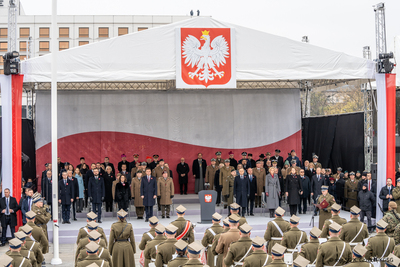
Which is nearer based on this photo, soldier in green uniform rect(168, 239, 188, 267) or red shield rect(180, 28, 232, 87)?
soldier in green uniform rect(168, 239, 188, 267)

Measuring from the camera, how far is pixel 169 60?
14.6m

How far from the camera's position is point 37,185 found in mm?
19984

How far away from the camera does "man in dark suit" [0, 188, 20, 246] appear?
540 inches

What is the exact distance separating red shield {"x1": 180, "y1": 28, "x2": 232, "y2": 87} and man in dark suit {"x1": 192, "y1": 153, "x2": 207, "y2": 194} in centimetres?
620

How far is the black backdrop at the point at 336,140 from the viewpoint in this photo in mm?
18353

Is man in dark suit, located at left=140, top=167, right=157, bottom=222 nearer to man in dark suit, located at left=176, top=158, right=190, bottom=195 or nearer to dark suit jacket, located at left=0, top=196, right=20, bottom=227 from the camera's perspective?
dark suit jacket, located at left=0, top=196, right=20, bottom=227

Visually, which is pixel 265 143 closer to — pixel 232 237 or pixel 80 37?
pixel 232 237

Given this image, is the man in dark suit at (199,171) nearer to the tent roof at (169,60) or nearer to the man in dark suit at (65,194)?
the man in dark suit at (65,194)

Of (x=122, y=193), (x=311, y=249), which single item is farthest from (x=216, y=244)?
(x=122, y=193)

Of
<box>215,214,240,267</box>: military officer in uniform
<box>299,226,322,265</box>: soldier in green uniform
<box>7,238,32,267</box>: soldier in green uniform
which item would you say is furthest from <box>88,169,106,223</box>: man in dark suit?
<box>299,226,322,265</box>: soldier in green uniform

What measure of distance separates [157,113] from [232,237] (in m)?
12.8

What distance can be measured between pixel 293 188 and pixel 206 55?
5125 mm

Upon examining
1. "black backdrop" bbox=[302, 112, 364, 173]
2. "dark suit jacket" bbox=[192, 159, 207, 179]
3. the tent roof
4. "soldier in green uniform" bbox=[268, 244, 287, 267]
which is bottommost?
"soldier in green uniform" bbox=[268, 244, 287, 267]

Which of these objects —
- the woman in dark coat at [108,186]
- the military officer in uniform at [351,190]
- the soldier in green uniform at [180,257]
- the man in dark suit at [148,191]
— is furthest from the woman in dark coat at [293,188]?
the soldier in green uniform at [180,257]
